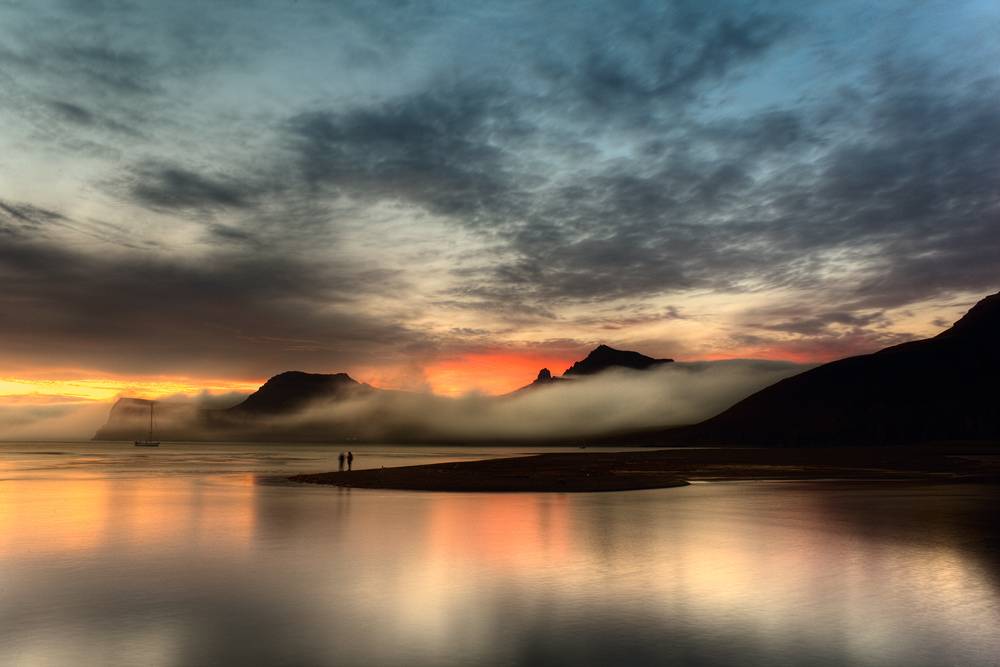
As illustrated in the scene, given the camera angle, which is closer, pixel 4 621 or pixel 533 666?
pixel 533 666

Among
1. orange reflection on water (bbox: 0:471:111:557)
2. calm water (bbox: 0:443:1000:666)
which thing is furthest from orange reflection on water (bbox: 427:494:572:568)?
orange reflection on water (bbox: 0:471:111:557)

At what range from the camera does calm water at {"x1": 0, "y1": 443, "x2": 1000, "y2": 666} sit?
15469mm

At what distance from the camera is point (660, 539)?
3125 centimetres

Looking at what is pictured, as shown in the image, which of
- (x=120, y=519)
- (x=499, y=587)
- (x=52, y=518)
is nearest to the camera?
(x=499, y=587)

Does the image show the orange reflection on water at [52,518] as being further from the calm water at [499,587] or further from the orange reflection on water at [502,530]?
the orange reflection on water at [502,530]

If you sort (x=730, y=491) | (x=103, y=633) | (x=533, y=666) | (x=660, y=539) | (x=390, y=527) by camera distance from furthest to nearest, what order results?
(x=730, y=491)
(x=390, y=527)
(x=660, y=539)
(x=103, y=633)
(x=533, y=666)

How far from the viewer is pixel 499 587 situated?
2191 centimetres

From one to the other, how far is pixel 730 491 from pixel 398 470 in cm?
3808

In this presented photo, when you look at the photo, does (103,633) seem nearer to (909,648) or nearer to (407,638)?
(407,638)

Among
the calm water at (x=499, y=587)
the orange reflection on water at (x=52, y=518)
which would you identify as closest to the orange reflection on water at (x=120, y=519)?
the orange reflection on water at (x=52, y=518)

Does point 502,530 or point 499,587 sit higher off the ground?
point 499,587

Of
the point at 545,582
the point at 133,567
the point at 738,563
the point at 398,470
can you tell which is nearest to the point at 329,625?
the point at 545,582

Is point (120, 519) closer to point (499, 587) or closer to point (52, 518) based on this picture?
point (52, 518)

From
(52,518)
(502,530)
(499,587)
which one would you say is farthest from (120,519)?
(499,587)
